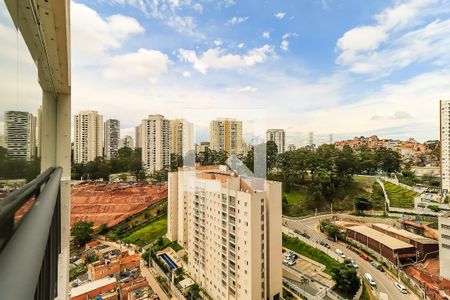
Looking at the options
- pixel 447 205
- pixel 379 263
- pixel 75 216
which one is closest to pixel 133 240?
pixel 75 216

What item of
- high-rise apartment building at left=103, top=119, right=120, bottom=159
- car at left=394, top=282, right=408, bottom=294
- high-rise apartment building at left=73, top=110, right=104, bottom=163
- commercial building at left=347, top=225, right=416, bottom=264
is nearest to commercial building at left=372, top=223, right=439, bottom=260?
commercial building at left=347, top=225, right=416, bottom=264

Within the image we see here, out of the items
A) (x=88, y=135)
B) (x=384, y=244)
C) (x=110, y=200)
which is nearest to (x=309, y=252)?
(x=384, y=244)

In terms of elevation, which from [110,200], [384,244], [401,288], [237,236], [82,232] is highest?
[237,236]

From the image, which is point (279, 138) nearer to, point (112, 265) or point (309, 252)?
point (309, 252)

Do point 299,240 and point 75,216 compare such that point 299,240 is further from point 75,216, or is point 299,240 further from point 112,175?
point 112,175

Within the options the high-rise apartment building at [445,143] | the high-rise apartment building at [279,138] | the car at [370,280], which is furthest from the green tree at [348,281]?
the high-rise apartment building at [445,143]

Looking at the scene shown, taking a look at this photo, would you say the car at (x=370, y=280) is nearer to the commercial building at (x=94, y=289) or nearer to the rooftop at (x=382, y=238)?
the rooftop at (x=382, y=238)
